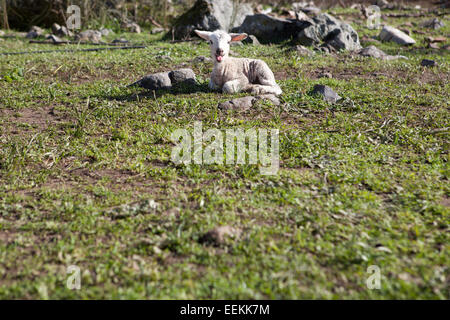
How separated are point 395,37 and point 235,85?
759 centimetres

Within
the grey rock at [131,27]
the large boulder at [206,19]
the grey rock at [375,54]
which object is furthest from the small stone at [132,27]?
the grey rock at [375,54]

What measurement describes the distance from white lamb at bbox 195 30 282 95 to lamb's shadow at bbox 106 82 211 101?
13.5 inches

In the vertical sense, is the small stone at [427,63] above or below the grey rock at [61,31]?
above

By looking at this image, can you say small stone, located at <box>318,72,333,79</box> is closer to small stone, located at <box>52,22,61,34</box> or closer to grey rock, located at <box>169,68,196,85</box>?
grey rock, located at <box>169,68,196,85</box>

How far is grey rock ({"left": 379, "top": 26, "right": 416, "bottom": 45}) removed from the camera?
1199 cm

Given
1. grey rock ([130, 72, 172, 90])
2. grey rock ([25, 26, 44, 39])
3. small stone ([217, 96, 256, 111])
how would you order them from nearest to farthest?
small stone ([217, 96, 256, 111]) < grey rock ([130, 72, 172, 90]) < grey rock ([25, 26, 44, 39])

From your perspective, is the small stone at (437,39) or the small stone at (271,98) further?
the small stone at (437,39)

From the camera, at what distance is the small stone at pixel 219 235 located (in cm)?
347

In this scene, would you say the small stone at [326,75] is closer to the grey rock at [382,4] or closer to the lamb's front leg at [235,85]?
the lamb's front leg at [235,85]

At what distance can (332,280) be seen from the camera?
3.07 metres

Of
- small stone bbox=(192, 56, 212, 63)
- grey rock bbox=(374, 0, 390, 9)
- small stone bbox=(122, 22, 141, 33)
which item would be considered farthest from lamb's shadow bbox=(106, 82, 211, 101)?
grey rock bbox=(374, 0, 390, 9)

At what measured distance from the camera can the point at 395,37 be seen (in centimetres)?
1223

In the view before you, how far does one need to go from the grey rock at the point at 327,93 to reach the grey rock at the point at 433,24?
9.74 m

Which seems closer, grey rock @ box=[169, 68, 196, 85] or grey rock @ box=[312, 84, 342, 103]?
grey rock @ box=[312, 84, 342, 103]
